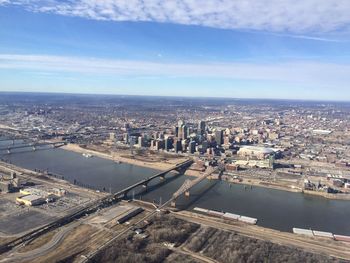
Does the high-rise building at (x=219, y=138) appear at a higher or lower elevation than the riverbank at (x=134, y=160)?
higher

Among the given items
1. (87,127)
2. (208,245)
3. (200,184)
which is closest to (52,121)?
(87,127)

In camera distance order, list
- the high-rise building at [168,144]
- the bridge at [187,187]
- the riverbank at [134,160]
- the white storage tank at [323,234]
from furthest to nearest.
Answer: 1. the high-rise building at [168,144]
2. the riverbank at [134,160]
3. the bridge at [187,187]
4. the white storage tank at [323,234]

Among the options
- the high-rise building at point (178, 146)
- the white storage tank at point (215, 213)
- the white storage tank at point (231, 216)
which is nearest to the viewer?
the white storage tank at point (231, 216)

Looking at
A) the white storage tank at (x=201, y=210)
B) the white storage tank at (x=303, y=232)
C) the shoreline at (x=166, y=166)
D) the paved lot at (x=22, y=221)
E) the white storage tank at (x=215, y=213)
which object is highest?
the paved lot at (x=22, y=221)

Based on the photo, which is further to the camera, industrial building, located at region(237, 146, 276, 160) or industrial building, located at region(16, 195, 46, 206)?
industrial building, located at region(237, 146, 276, 160)

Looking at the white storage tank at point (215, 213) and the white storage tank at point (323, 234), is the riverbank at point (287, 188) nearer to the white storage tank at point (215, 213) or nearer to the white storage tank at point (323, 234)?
the white storage tank at point (323, 234)

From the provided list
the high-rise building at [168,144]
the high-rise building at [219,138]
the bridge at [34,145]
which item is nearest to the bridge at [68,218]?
the high-rise building at [168,144]

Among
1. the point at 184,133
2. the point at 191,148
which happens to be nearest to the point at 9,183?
the point at 191,148

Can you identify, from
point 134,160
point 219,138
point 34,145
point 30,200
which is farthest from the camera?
point 219,138

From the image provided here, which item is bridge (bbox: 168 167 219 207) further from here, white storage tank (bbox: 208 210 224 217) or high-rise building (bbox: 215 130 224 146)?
high-rise building (bbox: 215 130 224 146)

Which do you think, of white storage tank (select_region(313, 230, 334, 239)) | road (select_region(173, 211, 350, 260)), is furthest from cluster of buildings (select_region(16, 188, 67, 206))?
white storage tank (select_region(313, 230, 334, 239))

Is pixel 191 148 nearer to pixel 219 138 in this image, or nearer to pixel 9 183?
pixel 219 138

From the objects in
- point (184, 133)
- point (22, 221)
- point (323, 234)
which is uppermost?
point (184, 133)
